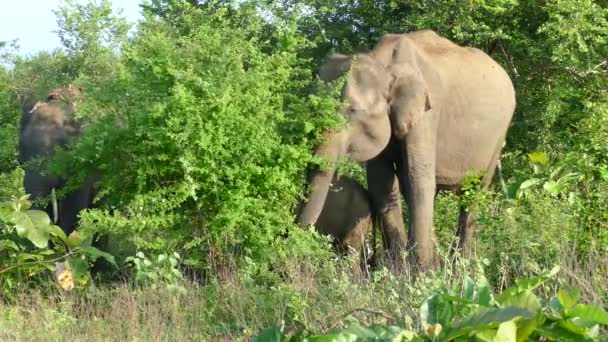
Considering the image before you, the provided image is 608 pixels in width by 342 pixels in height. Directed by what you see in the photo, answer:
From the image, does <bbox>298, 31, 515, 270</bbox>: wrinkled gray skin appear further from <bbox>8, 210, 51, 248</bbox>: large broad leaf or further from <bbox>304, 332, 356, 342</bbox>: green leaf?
<bbox>304, 332, 356, 342</bbox>: green leaf

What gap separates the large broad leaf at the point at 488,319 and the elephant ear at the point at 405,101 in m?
5.92

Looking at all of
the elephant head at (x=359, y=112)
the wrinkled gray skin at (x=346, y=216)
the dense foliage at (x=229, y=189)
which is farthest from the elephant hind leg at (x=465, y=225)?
the elephant head at (x=359, y=112)

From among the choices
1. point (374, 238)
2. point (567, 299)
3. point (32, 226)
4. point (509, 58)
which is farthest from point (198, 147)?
point (509, 58)

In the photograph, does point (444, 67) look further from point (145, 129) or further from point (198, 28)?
point (145, 129)

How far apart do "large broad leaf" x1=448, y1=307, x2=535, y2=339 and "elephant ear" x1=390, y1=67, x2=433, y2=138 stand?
5923 mm

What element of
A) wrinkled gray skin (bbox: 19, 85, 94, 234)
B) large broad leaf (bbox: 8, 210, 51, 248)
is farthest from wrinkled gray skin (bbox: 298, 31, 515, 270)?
wrinkled gray skin (bbox: 19, 85, 94, 234)

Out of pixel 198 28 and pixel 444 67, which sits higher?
pixel 198 28

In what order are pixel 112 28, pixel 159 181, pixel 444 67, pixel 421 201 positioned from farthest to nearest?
pixel 112 28
pixel 444 67
pixel 421 201
pixel 159 181

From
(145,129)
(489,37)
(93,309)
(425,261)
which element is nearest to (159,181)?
(145,129)

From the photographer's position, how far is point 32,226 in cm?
907

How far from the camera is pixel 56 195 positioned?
10469 millimetres

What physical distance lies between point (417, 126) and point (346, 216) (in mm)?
1456

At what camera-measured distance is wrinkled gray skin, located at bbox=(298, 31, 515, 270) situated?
1070 centimetres

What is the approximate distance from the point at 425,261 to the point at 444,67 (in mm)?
2468
